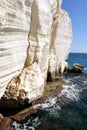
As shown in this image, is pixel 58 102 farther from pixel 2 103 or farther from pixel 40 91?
pixel 2 103

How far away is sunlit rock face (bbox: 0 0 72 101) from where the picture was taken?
10.6m

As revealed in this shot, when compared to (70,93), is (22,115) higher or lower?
higher

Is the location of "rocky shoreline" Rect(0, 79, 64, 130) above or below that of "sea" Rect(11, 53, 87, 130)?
above

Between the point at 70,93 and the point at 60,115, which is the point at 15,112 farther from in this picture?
the point at 70,93

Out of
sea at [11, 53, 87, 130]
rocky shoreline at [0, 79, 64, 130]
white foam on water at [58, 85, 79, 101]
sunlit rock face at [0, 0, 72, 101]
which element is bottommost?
white foam on water at [58, 85, 79, 101]

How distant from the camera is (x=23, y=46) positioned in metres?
13.0

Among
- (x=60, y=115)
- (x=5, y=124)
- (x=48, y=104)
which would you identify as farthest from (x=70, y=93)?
(x=5, y=124)

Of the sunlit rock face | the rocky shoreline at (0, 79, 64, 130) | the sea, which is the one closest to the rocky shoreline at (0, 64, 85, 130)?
the rocky shoreline at (0, 79, 64, 130)

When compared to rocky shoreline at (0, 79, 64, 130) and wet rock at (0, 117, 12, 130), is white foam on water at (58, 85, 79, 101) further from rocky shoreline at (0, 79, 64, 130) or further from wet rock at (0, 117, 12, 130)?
wet rock at (0, 117, 12, 130)

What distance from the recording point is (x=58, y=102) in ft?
49.8

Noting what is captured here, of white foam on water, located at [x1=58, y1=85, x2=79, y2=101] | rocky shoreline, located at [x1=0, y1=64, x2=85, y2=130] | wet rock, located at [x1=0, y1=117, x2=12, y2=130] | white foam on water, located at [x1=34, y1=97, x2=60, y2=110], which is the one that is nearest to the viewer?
wet rock, located at [x1=0, y1=117, x2=12, y2=130]

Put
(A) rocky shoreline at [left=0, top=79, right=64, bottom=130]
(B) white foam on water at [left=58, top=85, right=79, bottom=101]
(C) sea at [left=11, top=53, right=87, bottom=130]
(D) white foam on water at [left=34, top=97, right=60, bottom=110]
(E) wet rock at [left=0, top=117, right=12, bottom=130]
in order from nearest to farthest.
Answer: (E) wet rock at [left=0, top=117, right=12, bottom=130] < (A) rocky shoreline at [left=0, top=79, right=64, bottom=130] < (C) sea at [left=11, top=53, right=87, bottom=130] < (D) white foam on water at [left=34, top=97, right=60, bottom=110] < (B) white foam on water at [left=58, top=85, right=79, bottom=101]

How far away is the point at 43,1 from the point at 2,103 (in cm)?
743

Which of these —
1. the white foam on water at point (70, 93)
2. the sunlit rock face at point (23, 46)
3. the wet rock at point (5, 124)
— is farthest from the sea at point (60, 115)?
the sunlit rock face at point (23, 46)
